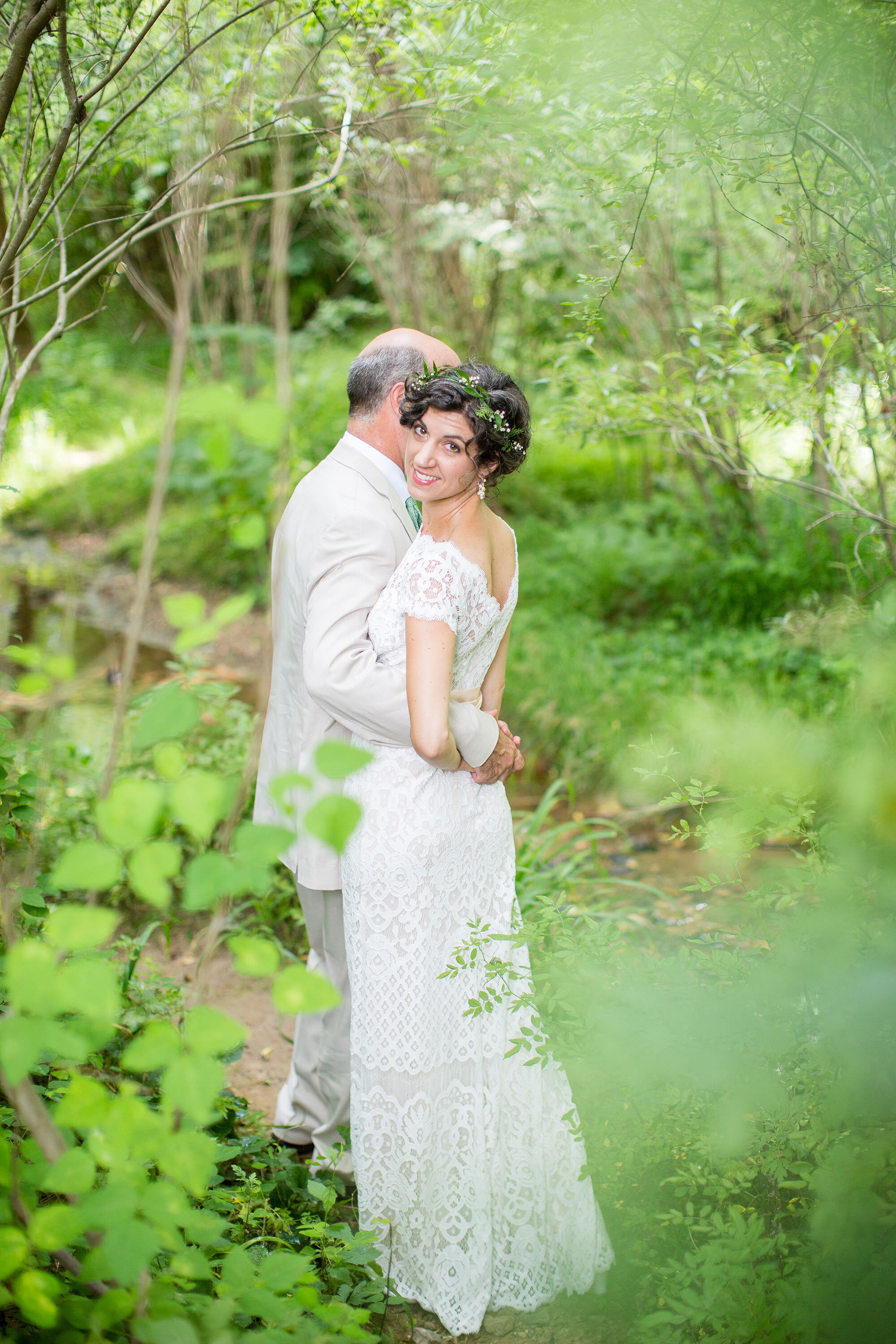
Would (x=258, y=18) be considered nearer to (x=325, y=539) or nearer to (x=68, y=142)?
(x=68, y=142)

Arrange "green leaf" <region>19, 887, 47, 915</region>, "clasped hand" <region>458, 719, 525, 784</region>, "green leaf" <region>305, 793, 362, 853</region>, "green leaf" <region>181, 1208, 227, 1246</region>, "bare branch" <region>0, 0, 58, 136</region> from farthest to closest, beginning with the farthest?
"clasped hand" <region>458, 719, 525, 784</region>, "green leaf" <region>19, 887, 47, 915</region>, "bare branch" <region>0, 0, 58, 136</region>, "green leaf" <region>181, 1208, 227, 1246</region>, "green leaf" <region>305, 793, 362, 853</region>

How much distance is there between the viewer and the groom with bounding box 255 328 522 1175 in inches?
81.4

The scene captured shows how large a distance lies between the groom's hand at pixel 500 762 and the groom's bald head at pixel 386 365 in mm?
938

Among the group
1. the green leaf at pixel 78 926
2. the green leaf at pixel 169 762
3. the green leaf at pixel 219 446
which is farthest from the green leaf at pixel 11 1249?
the green leaf at pixel 219 446

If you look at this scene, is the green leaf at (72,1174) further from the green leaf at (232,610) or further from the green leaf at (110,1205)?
the green leaf at (232,610)

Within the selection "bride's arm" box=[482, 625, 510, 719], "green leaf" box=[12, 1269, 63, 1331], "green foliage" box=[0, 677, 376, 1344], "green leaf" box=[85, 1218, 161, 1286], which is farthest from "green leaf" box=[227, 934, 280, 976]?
"bride's arm" box=[482, 625, 510, 719]

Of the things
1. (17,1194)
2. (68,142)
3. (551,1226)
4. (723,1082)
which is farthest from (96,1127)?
(68,142)

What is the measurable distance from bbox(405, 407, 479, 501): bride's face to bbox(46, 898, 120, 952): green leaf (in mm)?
1170

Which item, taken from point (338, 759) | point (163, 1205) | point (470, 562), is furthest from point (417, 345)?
point (163, 1205)

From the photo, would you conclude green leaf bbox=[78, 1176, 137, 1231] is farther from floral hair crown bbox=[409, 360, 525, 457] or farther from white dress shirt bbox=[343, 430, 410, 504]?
white dress shirt bbox=[343, 430, 410, 504]

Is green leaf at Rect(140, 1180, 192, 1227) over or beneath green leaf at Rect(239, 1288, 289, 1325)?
over

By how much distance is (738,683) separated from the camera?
4.84 metres

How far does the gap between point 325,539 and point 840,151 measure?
163 centimetres

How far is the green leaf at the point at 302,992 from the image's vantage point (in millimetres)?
981
